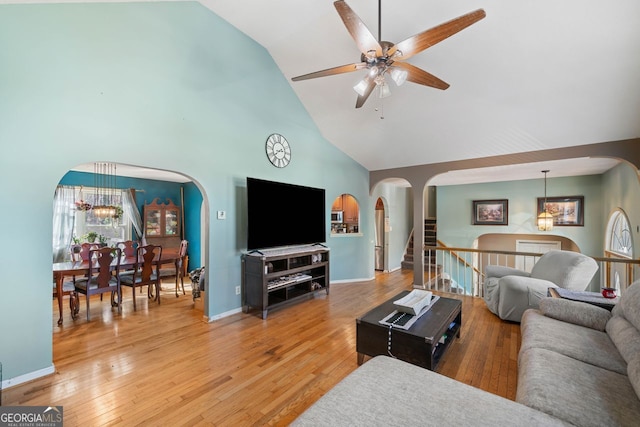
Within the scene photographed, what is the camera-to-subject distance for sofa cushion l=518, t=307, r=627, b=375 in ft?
5.44

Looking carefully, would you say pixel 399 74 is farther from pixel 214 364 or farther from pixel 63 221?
pixel 63 221

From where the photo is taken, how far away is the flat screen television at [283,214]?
3766 millimetres

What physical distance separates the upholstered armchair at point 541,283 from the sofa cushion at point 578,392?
183 centimetres

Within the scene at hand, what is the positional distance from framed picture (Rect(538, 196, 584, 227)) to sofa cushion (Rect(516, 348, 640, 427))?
649 centimetres

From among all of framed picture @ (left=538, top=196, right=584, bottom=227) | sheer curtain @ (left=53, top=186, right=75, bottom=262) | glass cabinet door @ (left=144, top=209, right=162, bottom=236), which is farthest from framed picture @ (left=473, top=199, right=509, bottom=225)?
sheer curtain @ (left=53, top=186, right=75, bottom=262)

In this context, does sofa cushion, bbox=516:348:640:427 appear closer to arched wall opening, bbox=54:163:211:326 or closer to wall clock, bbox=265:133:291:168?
wall clock, bbox=265:133:291:168

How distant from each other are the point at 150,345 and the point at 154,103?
8.63 ft

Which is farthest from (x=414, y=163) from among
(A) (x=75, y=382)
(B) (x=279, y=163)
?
(A) (x=75, y=382)

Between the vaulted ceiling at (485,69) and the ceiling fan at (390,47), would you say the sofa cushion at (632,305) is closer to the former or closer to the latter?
the ceiling fan at (390,47)

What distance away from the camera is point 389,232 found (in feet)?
23.2

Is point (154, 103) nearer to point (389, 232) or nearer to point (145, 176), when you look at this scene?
point (145, 176)

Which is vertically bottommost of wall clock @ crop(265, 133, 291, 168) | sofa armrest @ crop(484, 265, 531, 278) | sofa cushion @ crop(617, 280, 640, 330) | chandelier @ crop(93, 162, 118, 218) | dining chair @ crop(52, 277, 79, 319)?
dining chair @ crop(52, 277, 79, 319)

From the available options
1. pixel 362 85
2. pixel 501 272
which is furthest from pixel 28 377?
pixel 501 272

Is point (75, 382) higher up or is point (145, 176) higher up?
point (145, 176)
